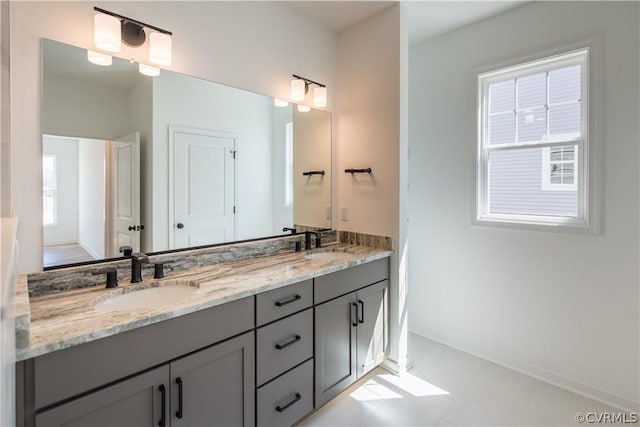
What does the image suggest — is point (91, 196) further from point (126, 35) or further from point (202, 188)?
point (126, 35)

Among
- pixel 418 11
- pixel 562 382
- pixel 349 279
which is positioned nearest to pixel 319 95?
pixel 418 11

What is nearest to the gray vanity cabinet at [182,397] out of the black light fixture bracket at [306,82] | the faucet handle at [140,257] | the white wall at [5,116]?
the faucet handle at [140,257]

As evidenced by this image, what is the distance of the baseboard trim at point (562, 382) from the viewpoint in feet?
6.66

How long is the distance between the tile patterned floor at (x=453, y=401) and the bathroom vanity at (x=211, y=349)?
15 centimetres

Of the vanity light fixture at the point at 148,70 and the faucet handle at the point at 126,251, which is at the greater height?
the vanity light fixture at the point at 148,70

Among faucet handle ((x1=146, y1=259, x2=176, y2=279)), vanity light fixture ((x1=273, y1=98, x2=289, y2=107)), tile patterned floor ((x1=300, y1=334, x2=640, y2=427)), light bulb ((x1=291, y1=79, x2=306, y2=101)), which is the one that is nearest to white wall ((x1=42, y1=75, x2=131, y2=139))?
faucet handle ((x1=146, y1=259, x2=176, y2=279))

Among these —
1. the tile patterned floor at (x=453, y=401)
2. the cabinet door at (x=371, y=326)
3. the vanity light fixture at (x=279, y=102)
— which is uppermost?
the vanity light fixture at (x=279, y=102)

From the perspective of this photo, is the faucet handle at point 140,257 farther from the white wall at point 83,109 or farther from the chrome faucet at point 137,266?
the white wall at point 83,109

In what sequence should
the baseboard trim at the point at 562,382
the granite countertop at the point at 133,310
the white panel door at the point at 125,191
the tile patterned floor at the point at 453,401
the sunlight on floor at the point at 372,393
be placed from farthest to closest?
1. the sunlight on floor at the point at 372,393
2. the baseboard trim at the point at 562,382
3. the tile patterned floor at the point at 453,401
4. the white panel door at the point at 125,191
5. the granite countertop at the point at 133,310

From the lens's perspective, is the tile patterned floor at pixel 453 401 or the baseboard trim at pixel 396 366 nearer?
the tile patterned floor at pixel 453 401

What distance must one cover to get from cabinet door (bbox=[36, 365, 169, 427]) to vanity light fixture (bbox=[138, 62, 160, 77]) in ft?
4.78

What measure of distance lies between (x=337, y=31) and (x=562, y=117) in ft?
6.00

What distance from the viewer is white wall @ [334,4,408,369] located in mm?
2363

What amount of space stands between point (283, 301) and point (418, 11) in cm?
233
